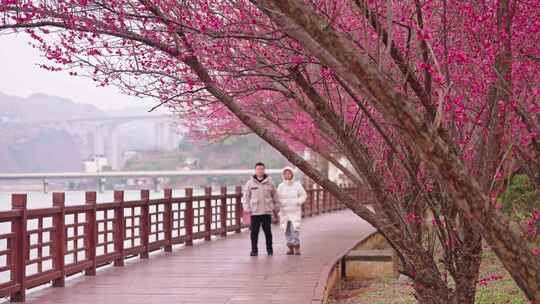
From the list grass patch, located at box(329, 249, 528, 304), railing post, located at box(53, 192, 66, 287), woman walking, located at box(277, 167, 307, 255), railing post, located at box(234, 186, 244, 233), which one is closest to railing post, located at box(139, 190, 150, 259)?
woman walking, located at box(277, 167, 307, 255)

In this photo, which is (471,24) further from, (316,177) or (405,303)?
(405,303)

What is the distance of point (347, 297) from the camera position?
11375 millimetres

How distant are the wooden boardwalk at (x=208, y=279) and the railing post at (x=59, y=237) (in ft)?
0.58

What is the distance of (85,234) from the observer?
10.9 metres

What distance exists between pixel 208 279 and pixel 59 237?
2103 millimetres

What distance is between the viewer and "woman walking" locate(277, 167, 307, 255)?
14.2 m

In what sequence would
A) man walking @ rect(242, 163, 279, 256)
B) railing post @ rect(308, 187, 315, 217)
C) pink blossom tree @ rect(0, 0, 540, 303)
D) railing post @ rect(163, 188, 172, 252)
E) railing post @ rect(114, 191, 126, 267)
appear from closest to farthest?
pink blossom tree @ rect(0, 0, 540, 303) → railing post @ rect(114, 191, 126, 267) → man walking @ rect(242, 163, 279, 256) → railing post @ rect(163, 188, 172, 252) → railing post @ rect(308, 187, 315, 217)

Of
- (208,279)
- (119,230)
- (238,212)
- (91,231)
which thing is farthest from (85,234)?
(238,212)

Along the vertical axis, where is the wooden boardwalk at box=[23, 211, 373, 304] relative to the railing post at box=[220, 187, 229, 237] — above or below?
below

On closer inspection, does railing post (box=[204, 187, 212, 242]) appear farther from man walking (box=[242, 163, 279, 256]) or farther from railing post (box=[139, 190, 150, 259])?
man walking (box=[242, 163, 279, 256])

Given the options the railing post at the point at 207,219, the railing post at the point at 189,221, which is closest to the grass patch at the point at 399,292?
the railing post at the point at 189,221

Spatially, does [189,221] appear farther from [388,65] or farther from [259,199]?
[388,65]

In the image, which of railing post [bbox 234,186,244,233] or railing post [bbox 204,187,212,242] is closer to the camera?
railing post [bbox 204,187,212,242]

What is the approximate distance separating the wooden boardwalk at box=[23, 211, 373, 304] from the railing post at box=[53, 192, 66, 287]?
177mm
